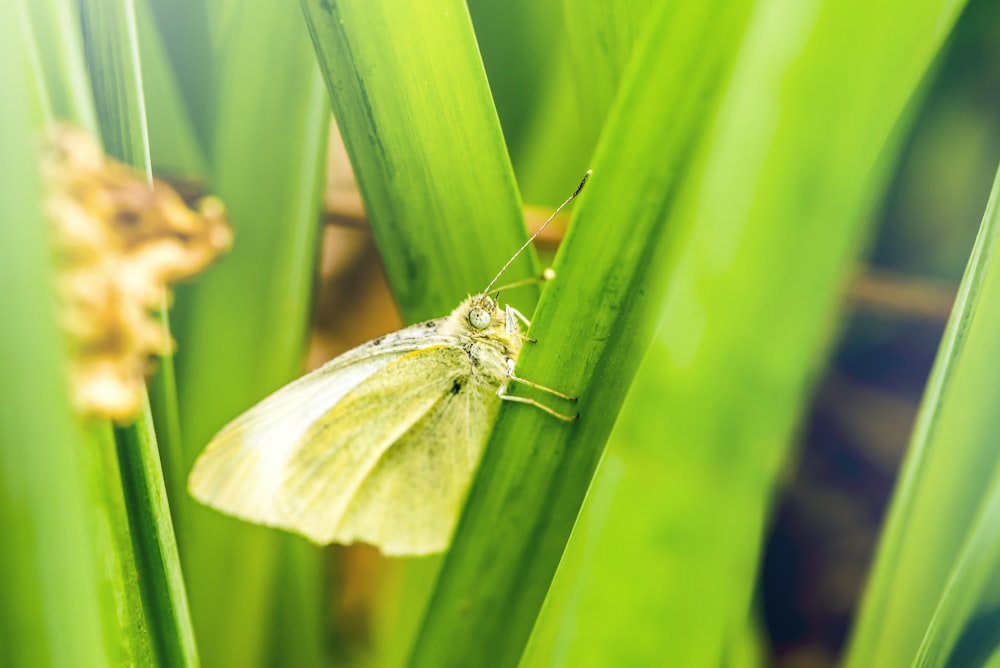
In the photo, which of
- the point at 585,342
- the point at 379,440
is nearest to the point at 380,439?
the point at 379,440

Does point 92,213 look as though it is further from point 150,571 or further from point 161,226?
point 150,571

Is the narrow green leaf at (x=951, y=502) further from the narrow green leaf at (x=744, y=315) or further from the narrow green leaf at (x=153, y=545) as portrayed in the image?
the narrow green leaf at (x=153, y=545)

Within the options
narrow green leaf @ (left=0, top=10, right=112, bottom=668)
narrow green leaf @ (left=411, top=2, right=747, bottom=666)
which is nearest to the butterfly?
narrow green leaf @ (left=411, top=2, right=747, bottom=666)

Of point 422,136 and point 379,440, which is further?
point 379,440

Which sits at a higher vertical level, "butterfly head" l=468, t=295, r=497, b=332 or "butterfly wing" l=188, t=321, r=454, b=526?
"butterfly head" l=468, t=295, r=497, b=332

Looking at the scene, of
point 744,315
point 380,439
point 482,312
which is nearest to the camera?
point 744,315

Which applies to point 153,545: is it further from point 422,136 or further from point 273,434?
point 422,136

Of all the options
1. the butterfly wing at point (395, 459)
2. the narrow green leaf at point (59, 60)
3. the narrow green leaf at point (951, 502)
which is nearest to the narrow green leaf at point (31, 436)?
the narrow green leaf at point (59, 60)

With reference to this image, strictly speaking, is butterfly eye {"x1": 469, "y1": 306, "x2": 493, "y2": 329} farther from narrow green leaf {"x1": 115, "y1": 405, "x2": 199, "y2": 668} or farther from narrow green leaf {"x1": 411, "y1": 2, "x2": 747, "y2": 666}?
narrow green leaf {"x1": 115, "y1": 405, "x2": 199, "y2": 668}
